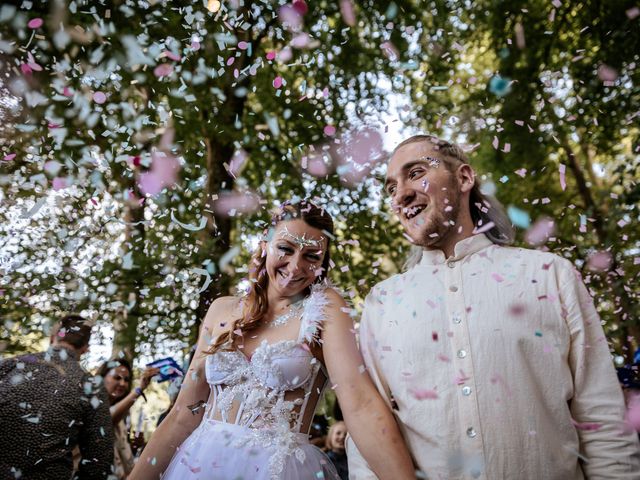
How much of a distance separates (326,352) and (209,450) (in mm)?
678

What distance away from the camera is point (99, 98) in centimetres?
712

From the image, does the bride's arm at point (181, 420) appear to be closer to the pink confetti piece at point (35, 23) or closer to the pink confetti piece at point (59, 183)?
the pink confetti piece at point (59, 183)

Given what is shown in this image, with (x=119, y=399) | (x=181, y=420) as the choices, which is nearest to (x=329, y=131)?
(x=119, y=399)

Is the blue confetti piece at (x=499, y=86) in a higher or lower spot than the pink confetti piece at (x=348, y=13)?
lower

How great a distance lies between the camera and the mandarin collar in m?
2.06

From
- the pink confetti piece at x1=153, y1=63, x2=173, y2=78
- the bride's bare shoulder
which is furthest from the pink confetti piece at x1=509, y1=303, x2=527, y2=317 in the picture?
the pink confetti piece at x1=153, y1=63, x2=173, y2=78

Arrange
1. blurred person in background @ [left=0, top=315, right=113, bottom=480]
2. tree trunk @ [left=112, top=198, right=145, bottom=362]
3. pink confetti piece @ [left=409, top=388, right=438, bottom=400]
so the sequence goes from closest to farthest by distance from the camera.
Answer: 1. pink confetti piece @ [left=409, top=388, right=438, bottom=400]
2. blurred person in background @ [left=0, top=315, right=113, bottom=480]
3. tree trunk @ [left=112, top=198, right=145, bottom=362]

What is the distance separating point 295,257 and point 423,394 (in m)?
1.01

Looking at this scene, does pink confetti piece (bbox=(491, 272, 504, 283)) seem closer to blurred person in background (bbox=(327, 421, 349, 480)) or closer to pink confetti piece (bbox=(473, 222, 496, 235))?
pink confetti piece (bbox=(473, 222, 496, 235))

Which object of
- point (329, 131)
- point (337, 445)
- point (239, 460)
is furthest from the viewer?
point (329, 131)

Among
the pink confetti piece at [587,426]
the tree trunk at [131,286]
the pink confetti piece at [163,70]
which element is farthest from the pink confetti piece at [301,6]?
the pink confetti piece at [587,426]

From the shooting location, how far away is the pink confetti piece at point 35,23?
6125mm

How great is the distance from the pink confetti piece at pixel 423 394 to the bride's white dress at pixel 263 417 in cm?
68

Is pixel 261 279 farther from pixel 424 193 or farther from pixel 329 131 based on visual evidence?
pixel 329 131
